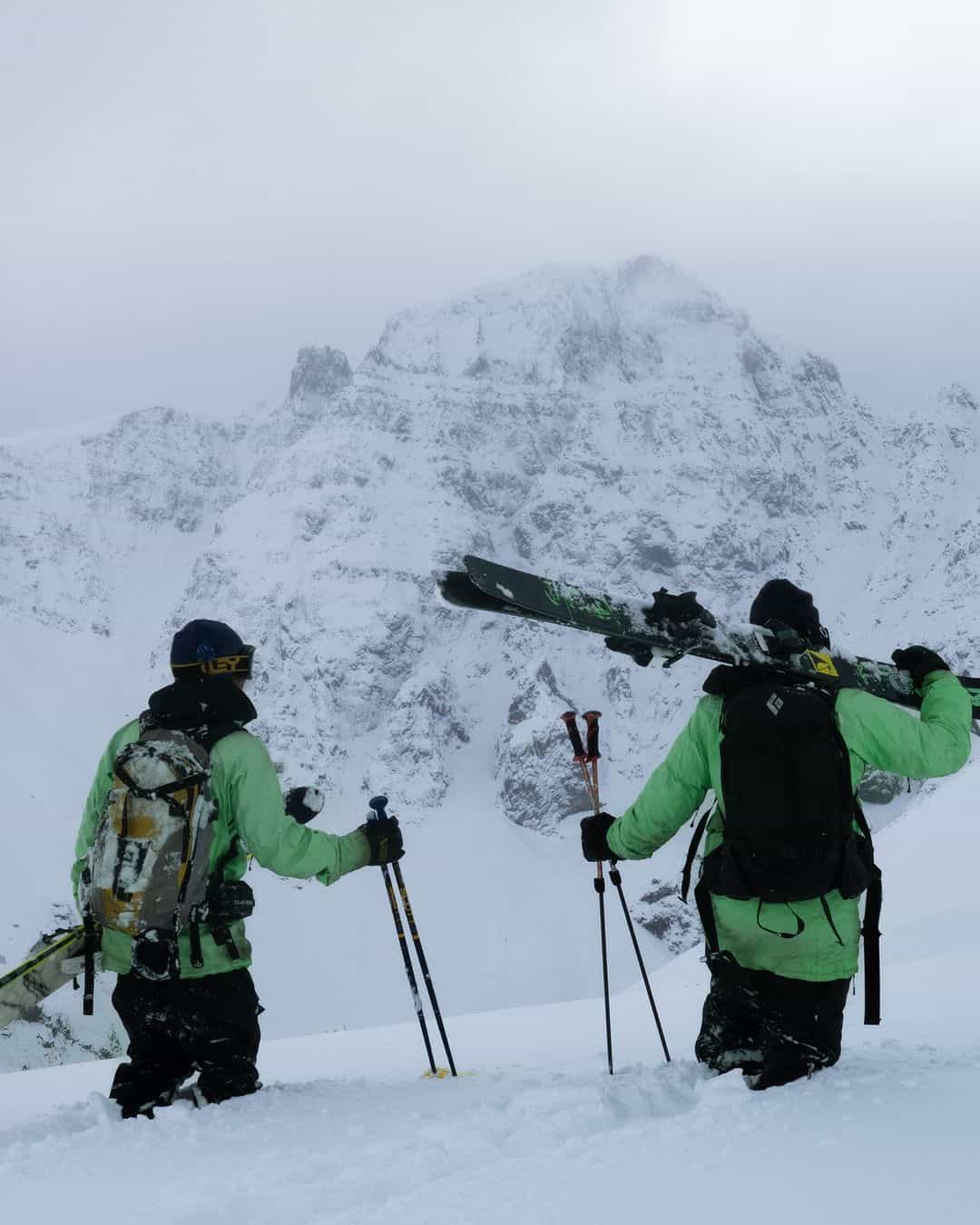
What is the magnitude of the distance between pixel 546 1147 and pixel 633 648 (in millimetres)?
2335

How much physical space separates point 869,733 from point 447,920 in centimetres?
10207

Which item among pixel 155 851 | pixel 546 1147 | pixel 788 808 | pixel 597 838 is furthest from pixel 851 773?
pixel 155 851

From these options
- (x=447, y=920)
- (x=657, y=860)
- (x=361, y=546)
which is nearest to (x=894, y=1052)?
(x=447, y=920)

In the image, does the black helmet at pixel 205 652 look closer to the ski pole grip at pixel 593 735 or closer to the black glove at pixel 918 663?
the ski pole grip at pixel 593 735

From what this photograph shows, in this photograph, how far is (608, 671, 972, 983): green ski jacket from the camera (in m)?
4.31

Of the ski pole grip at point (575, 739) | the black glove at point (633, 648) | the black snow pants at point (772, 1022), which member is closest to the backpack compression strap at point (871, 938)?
the black snow pants at point (772, 1022)

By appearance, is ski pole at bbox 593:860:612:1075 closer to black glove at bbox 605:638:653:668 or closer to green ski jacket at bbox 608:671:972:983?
green ski jacket at bbox 608:671:972:983

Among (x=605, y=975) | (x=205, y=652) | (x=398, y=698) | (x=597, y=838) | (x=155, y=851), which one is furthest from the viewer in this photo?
(x=398, y=698)

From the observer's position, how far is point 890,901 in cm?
1234

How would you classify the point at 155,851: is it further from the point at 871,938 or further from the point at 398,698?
the point at 398,698

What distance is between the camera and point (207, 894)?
4.89 meters

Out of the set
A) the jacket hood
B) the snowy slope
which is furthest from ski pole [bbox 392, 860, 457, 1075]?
the jacket hood


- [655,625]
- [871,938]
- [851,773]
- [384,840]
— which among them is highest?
[655,625]

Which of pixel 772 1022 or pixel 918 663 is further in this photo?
pixel 918 663
